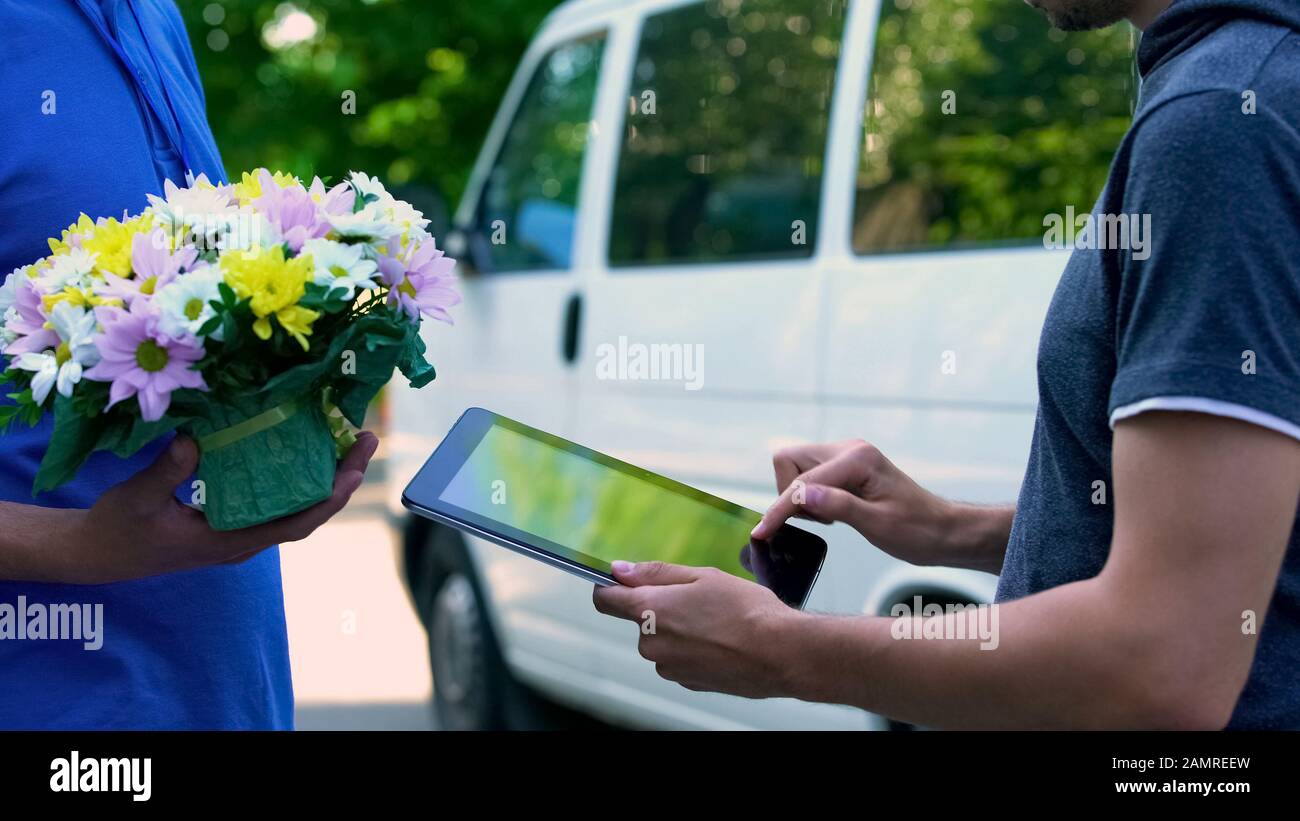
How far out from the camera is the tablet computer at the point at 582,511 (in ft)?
5.44

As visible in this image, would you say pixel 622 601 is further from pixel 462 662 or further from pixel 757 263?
pixel 462 662

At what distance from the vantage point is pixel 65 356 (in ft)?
4.82

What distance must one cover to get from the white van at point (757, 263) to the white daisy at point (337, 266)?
1839 millimetres

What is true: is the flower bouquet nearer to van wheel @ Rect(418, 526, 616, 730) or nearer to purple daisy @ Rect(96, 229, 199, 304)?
purple daisy @ Rect(96, 229, 199, 304)

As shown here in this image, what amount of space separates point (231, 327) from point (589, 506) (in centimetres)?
59

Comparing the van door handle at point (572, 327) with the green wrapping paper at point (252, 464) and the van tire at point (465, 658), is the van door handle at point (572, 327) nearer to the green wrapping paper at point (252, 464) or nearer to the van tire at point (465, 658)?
the van tire at point (465, 658)

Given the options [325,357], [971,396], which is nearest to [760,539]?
[325,357]

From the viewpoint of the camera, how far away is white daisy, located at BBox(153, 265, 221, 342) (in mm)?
1421

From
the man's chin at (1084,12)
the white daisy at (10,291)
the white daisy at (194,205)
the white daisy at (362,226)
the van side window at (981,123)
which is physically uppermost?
the van side window at (981,123)

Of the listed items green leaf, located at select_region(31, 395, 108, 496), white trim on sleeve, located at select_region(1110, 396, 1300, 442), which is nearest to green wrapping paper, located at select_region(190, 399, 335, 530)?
green leaf, located at select_region(31, 395, 108, 496)

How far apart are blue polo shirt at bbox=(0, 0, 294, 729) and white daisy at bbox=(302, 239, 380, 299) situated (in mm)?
432

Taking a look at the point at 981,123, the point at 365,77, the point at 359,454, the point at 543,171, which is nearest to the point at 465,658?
the point at 543,171

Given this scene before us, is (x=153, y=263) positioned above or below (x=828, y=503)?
above

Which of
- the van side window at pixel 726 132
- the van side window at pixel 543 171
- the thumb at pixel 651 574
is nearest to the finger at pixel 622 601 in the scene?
the thumb at pixel 651 574
